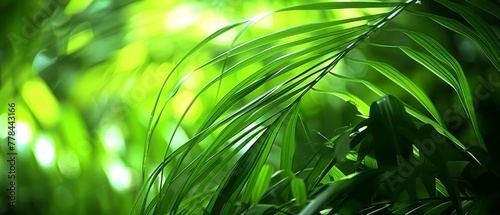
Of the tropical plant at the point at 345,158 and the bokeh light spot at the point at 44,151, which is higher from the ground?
the bokeh light spot at the point at 44,151

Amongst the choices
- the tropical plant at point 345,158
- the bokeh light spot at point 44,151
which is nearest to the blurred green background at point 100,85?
the bokeh light spot at point 44,151

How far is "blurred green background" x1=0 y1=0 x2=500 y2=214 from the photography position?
91 cm

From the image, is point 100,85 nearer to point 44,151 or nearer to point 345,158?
point 44,151

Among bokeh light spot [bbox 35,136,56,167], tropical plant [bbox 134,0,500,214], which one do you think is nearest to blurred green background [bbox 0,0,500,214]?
bokeh light spot [bbox 35,136,56,167]

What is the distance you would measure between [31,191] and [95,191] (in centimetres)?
10

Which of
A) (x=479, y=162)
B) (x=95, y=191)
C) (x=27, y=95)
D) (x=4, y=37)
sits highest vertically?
(x=4, y=37)

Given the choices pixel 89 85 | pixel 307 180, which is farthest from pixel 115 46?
pixel 307 180

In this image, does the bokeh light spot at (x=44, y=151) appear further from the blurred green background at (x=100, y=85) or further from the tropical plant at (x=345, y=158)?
the tropical plant at (x=345, y=158)

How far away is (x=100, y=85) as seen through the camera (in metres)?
0.94

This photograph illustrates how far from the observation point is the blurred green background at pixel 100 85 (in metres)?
0.91

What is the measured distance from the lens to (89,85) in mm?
942

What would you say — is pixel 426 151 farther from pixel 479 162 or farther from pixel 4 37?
pixel 4 37

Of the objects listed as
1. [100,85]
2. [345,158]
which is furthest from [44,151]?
[345,158]

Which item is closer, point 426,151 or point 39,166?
point 426,151
